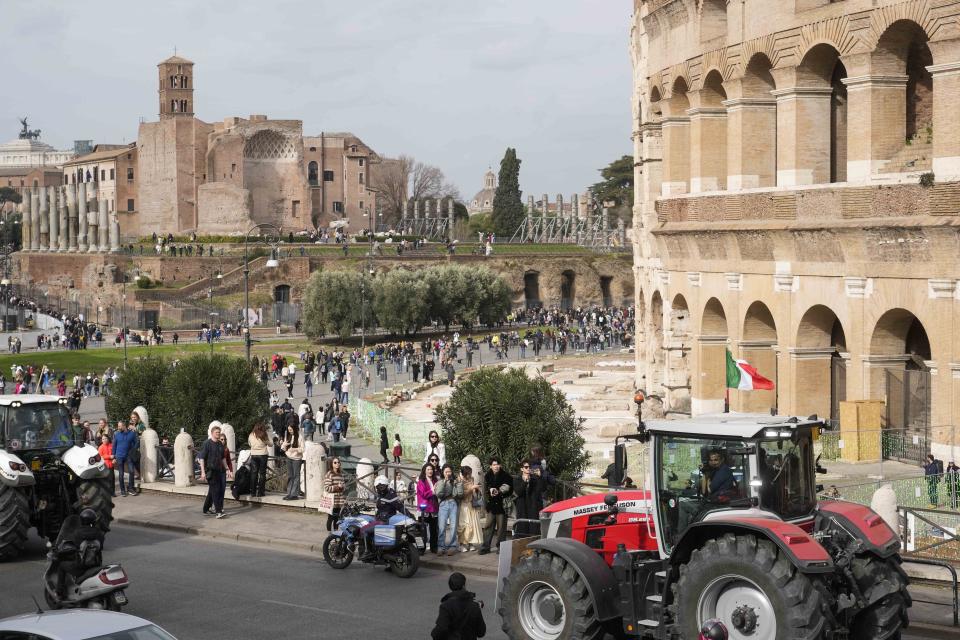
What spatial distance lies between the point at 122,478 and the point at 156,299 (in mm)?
61209

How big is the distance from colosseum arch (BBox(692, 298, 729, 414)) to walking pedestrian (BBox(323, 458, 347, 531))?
13.1 m

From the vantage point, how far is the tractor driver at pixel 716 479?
35.3 feet

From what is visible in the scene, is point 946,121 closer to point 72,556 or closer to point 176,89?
point 72,556

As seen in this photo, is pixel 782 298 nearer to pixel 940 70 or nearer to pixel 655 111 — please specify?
pixel 940 70

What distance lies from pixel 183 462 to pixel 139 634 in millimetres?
15032

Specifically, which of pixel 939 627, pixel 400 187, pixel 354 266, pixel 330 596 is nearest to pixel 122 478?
pixel 330 596

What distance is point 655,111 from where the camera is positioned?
3388cm

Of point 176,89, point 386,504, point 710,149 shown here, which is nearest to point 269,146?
point 176,89

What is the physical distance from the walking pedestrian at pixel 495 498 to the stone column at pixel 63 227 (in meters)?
92.7

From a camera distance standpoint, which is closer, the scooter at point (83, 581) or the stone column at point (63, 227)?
the scooter at point (83, 581)

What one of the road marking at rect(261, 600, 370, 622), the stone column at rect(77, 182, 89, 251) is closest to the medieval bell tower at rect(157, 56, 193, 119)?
the stone column at rect(77, 182, 89, 251)

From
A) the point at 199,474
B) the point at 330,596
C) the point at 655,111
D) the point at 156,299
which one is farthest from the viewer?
the point at 156,299

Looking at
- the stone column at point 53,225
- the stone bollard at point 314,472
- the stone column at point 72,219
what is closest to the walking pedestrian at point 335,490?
the stone bollard at point 314,472

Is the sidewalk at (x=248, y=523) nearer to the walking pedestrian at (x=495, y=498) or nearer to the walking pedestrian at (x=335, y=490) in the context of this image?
the walking pedestrian at (x=495, y=498)
